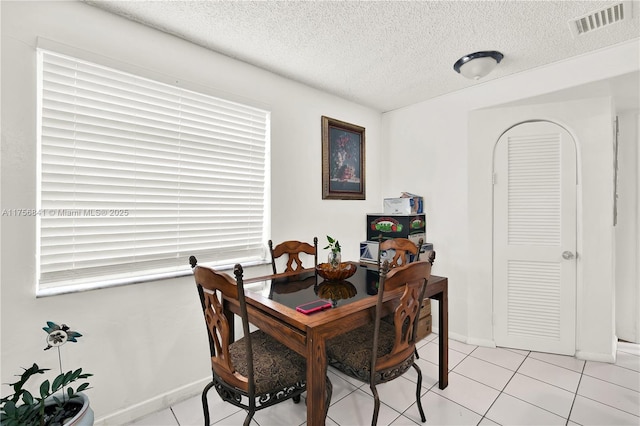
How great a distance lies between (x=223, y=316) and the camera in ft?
4.83

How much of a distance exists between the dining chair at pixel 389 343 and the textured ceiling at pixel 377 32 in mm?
1538

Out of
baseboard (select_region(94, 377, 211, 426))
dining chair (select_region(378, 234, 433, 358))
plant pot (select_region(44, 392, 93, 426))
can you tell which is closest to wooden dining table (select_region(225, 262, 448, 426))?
dining chair (select_region(378, 234, 433, 358))

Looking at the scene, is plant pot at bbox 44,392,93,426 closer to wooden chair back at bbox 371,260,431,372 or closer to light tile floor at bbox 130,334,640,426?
light tile floor at bbox 130,334,640,426

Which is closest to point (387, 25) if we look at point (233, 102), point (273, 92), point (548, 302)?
point (273, 92)

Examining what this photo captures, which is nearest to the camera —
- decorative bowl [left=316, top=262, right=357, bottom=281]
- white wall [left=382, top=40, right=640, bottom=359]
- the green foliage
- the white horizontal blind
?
the green foliage

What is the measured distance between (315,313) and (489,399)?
1.54 m

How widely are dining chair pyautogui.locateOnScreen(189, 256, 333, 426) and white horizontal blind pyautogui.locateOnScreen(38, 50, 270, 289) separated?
57 centimetres

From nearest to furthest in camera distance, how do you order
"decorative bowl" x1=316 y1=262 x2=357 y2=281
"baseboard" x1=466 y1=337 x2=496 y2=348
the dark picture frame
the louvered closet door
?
"decorative bowl" x1=316 y1=262 x2=357 y2=281
the louvered closet door
"baseboard" x1=466 y1=337 x2=496 y2=348
the dark picture frame

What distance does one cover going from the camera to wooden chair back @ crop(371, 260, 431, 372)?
1484mm

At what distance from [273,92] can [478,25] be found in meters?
1.60

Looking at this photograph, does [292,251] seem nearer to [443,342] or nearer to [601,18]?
[443,342]

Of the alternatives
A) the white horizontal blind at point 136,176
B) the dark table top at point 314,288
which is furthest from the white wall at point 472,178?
the white horizontal blind at point 136,176

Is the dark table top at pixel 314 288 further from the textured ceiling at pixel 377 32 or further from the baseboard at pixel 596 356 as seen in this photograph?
the baseboard at pixel 596 356

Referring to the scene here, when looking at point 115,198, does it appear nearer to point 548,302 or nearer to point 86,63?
point 86,63
